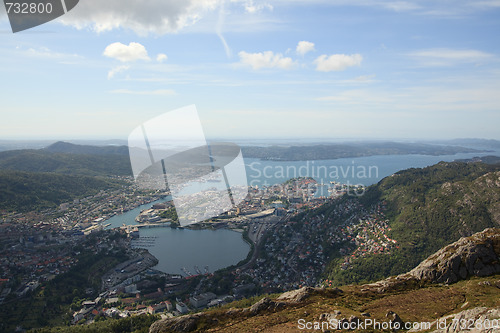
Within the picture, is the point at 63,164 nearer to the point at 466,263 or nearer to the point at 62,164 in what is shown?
the point at 62,164

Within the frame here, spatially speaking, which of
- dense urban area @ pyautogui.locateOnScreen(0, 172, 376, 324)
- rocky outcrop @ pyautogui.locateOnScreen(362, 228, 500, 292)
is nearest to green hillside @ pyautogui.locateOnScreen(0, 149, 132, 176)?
dense urban area @ pyautogui.locateOnScreen(0, 172, 376, 324)

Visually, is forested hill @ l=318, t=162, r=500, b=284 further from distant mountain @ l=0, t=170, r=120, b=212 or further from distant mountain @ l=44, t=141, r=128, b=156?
distant mountain @ l=44, t=141, r=128, b=156

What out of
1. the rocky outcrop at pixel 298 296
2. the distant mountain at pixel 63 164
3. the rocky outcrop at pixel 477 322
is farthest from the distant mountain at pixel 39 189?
the rocky outcrop at pixel 477 322

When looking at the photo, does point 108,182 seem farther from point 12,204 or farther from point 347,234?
point 347,234

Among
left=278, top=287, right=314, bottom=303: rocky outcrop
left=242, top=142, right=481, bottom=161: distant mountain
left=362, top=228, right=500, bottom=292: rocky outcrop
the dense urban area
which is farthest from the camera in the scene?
left=242, top=142, right=481, bottom=161: distant mountain

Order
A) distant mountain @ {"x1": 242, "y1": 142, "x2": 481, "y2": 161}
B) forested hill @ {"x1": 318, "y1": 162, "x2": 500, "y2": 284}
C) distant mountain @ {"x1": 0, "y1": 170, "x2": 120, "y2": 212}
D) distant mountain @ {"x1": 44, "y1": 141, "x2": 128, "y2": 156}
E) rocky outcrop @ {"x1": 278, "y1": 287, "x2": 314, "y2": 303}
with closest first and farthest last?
rocky outcrop @ {"x1": 278, "y1": 287, "x2": 314, "y2": 303} < forested hill @ {"x1": 318, "y1": 162, "x2": 500, "y2": 284} < distant mountain @ {"x1": 0, "y1": 170, "x2": 120, "y2": 212} < distant mountain @ {"x1": 44, "y1": 141, "x2": 128, "y2": 156} < distant mountain @ {"x1": 242, "y1": 142, "x2": 481, "y2": 161}

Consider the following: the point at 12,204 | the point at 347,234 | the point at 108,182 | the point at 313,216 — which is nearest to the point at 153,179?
the point at 108,182
